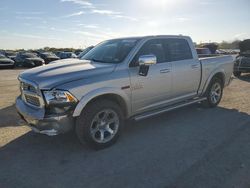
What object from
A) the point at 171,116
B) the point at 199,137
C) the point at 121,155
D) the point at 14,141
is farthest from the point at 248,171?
the point at 14,141

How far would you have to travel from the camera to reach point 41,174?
12.0ft

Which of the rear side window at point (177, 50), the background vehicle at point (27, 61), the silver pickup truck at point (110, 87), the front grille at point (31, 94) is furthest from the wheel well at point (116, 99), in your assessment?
the background vehicle at point (27, 61)

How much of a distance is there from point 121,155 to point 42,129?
1.32 meters

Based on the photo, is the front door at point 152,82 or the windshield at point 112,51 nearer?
the front door at point 152,82

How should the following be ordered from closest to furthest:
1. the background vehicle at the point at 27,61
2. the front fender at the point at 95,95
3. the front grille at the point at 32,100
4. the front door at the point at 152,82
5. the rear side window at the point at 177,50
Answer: the front fender at the point at 95,95, the front grille at the point at 32,100, the front door at the point at 152,82, the rear side window at the point at 177,50, the background vehicle at the point at 27,61

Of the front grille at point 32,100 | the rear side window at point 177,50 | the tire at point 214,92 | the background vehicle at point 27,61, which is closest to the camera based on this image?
the front grille at point 32,100

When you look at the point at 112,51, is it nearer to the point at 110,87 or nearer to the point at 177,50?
→ the point at 110,87

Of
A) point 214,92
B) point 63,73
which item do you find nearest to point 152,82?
point 63,73

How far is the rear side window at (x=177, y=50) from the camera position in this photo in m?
5.65

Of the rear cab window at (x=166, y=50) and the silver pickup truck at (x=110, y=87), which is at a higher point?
the rear cab window at (x=166, y=50)

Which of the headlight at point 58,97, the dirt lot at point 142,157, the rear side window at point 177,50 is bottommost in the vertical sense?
the dirt lot at point 142,157

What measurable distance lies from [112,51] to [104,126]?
1.64 meters

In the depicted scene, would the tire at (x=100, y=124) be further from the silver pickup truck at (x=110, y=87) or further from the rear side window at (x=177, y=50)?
the rear side window at (x=177, y=50)

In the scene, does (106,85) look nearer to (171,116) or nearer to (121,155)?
(121,155)
